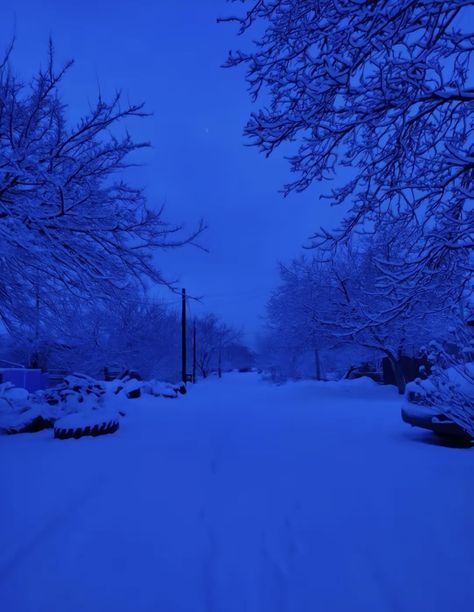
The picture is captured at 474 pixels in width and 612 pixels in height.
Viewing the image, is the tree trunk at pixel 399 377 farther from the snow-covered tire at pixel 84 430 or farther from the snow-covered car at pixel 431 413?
the snow-covered tire at pixel 84 430

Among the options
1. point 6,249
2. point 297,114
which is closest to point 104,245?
point 6,249

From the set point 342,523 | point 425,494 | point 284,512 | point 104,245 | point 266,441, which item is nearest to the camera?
point 342,523

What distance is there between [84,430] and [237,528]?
5052 millimetres

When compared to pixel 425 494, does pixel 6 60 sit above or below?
above

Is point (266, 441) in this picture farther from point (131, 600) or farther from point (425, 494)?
point (131, 600)

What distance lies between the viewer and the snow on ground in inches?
95.0

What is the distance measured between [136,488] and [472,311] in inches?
177

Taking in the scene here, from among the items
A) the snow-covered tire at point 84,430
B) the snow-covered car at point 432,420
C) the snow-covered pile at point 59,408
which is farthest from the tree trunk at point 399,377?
the snow-covered tire at point 84,430

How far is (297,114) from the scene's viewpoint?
12.6ft

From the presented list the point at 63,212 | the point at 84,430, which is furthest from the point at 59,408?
the point at 63,212

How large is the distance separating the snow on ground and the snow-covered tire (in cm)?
61

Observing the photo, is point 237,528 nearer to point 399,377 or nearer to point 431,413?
point 431,413

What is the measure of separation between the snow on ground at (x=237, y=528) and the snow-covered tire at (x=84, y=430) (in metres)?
0.61

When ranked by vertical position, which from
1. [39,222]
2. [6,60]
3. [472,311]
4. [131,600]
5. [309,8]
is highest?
[6,60]
